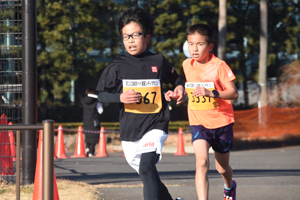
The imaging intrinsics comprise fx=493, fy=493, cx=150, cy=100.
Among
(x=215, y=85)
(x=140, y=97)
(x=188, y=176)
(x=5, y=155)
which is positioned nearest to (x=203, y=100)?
(x=215, y=85)

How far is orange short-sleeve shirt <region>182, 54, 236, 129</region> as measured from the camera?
204 inches

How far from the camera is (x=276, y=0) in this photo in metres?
28.4

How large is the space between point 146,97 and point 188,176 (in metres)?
4.49

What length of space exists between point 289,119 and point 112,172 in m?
10.1

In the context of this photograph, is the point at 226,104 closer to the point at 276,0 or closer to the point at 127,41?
the point at 127,41

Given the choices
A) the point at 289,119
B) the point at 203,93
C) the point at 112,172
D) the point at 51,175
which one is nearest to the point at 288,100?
the point at 289,119

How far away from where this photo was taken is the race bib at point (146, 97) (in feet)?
14.9

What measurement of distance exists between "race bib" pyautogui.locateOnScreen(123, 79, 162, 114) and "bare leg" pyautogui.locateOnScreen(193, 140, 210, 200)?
0.76 metres

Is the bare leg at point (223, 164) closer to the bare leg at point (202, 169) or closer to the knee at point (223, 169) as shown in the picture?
the knee at point (223, 169)

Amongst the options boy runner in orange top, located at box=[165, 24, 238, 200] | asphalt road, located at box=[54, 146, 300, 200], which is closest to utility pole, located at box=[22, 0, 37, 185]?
asphalt road, located at box=[54, 146, 300, 200]

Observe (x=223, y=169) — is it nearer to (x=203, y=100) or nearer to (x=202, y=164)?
(x=202, y=164)

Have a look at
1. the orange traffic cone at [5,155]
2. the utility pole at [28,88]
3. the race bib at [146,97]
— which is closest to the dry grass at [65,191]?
the utility pole at [28,88]

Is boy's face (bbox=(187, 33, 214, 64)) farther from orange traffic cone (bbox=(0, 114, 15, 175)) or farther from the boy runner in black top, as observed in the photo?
orange traffic cone (bbox=(0, 114, 15, 175))

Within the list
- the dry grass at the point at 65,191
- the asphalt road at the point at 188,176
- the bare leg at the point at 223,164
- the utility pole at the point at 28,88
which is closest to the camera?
the bare leg at the point at 223,164
